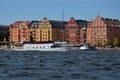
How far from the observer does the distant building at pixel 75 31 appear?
169 metres

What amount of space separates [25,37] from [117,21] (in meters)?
38.9

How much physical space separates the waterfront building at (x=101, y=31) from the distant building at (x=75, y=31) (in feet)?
13.3

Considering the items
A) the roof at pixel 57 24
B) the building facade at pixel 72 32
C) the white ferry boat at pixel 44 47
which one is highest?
the roof at pixel 57 24

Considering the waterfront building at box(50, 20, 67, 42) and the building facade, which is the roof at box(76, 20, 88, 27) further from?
the waterfront building at box(50, 20, 67, 42)

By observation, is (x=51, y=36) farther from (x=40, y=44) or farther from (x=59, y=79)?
(x=59, y=79)

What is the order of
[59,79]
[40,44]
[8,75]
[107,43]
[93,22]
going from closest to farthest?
1. [59,79]
2. [8,75]
3. [40,44]
4. [107,43]
5. [93,22]

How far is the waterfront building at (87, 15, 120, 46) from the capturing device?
159188 millimetres

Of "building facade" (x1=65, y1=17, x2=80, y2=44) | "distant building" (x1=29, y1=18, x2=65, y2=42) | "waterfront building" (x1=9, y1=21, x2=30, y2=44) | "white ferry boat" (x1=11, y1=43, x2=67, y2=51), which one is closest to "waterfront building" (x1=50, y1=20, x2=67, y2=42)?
"distant building" (x1=29, y1=18, x2=65, y2=42)

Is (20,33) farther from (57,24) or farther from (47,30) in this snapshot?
(57,24)

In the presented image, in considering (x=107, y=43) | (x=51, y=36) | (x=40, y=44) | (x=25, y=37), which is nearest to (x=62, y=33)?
(x=51, y=36)

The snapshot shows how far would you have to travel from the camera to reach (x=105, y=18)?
546ft

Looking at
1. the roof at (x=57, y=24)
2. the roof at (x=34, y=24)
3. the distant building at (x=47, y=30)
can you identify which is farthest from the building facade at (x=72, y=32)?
the roof at (x=34, y=24)

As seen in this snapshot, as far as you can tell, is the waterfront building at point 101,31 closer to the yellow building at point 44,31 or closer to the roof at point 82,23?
the roof at point 82,23

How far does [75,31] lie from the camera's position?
17038 centimetres
